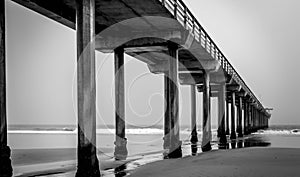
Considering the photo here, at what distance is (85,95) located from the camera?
10.5 m

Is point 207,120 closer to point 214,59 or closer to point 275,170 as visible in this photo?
point 214,59

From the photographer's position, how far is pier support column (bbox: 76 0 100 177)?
10.4m

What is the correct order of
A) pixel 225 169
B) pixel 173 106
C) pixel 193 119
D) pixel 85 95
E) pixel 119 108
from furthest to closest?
1. pixel 193 119
2. pixel 173 106
3. pixel 119 108
4. pixel 225 169
5. pixel 85 95

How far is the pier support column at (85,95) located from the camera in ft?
34.2

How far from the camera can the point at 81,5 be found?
10891mm

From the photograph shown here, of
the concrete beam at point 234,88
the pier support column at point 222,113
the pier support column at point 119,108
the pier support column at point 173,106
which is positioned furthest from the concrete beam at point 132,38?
the concrete beam at point 234,88

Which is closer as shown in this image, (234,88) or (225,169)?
(225,169)

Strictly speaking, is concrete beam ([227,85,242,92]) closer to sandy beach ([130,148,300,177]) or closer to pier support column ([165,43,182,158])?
pier support column ([165,43,182,158])

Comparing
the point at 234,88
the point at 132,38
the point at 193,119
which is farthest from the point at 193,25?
the point at 234,88

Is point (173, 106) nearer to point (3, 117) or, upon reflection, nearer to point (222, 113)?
point (3, 117)

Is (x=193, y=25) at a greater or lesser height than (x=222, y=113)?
greater

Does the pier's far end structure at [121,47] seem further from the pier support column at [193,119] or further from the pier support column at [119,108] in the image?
the pier support column at [193,119]

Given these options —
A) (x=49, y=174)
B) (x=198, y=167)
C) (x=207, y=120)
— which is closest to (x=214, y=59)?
(x=207, y=120)

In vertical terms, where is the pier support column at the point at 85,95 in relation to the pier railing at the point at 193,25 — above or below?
below
